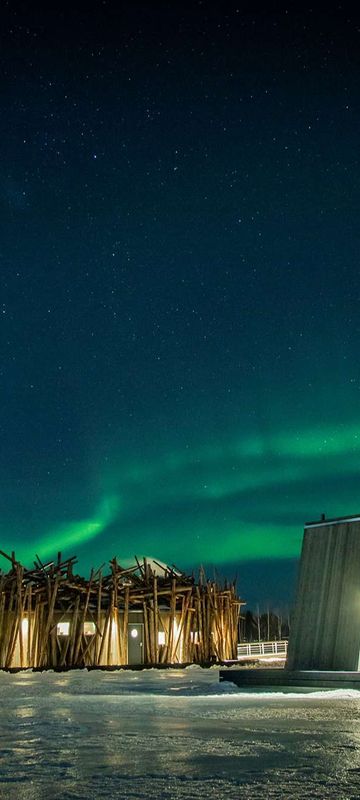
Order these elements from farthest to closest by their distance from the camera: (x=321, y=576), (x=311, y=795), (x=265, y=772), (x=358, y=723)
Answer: (x=321, y=576)
(x=358, y=723)
(x=265, y=772)
(x=311, y=795)

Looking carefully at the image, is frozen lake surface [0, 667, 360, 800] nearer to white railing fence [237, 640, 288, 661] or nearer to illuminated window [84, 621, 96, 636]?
illuminated window [84, 621, 96, 636]

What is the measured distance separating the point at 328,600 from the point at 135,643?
1328 cm

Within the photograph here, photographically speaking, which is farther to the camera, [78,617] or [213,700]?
[78,617]

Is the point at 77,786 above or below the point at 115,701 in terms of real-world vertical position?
above

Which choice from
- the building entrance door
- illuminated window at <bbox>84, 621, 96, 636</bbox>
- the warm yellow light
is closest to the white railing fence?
the building entrance door

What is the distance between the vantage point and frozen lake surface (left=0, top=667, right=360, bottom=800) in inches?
177

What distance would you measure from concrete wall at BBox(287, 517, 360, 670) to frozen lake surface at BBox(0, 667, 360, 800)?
115 inches

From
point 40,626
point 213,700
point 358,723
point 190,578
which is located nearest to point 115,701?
point 213,700

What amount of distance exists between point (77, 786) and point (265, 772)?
46.2 inches

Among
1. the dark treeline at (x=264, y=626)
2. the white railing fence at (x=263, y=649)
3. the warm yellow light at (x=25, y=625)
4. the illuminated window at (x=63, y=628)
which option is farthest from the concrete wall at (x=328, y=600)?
the dark treeline at (x=264, y=626)

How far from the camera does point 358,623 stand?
1420 cm

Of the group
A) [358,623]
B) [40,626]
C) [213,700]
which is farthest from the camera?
[40,626]

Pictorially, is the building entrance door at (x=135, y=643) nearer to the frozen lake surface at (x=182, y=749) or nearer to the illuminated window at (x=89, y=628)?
the illuminated window at (x=89, y=628)

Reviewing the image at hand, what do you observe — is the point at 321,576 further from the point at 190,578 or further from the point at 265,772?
the point at 190,578
